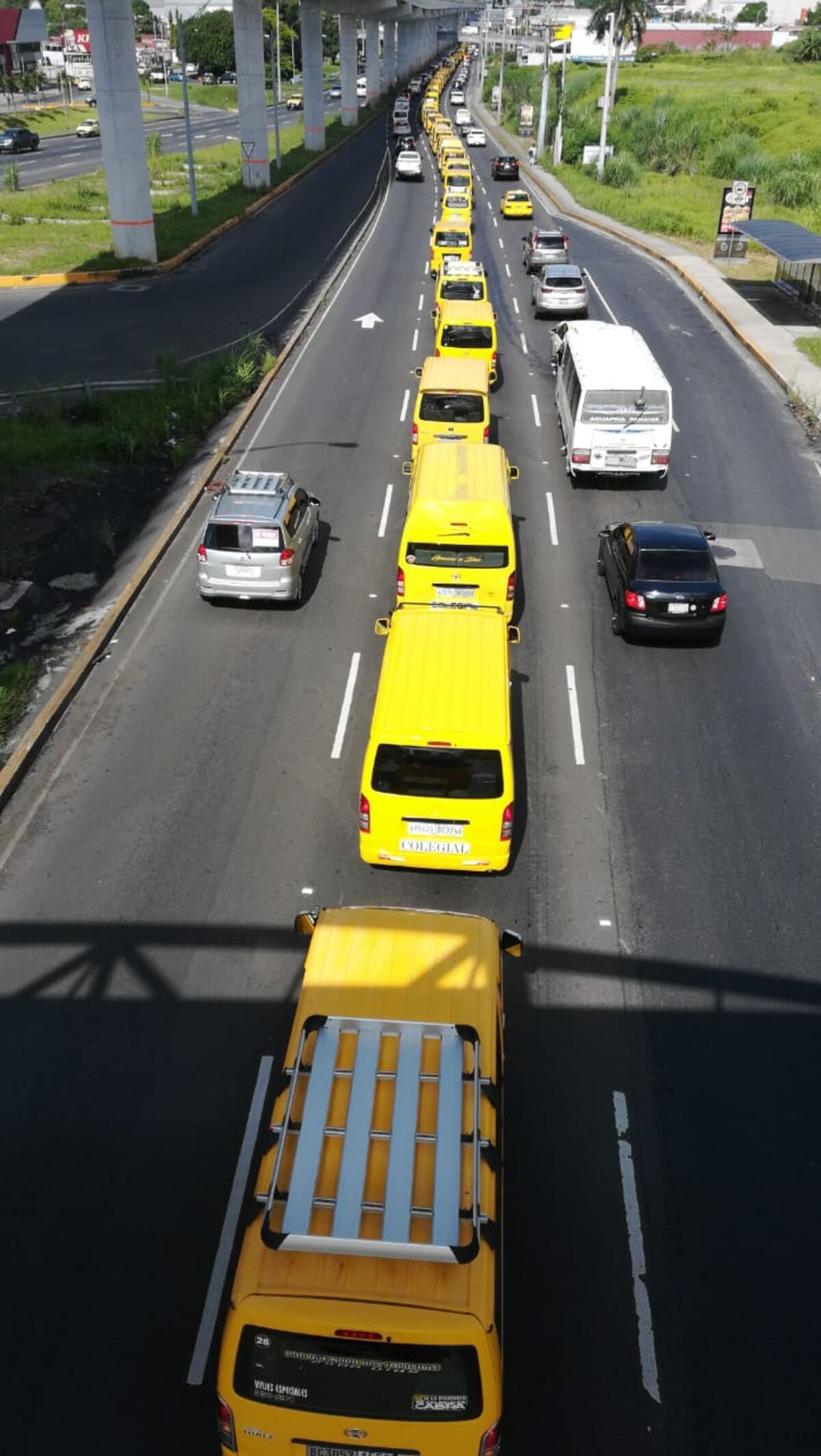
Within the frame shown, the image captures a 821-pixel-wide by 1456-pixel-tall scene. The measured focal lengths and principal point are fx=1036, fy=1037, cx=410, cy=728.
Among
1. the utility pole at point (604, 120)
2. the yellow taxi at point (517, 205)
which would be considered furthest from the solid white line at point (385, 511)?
the utility pole at point (604, 120)

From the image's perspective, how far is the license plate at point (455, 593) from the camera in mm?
15047

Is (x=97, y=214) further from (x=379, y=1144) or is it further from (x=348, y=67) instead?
(x=379, y=1144)

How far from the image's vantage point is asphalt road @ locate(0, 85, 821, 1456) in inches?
276

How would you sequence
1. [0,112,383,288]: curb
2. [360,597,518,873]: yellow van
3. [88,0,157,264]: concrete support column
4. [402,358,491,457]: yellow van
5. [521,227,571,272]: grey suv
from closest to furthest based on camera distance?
[360,597,518,873]: yellow van → [402,358,491,457]: yellow van → [88,0,157,264]: concrete support column → [0,112,383,288]: curb → [521,227,571,272]: grey suv

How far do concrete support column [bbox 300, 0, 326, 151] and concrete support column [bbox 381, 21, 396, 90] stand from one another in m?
63.2

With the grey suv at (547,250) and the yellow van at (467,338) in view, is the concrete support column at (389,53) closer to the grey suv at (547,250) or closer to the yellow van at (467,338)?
the grey suv at (547,250)

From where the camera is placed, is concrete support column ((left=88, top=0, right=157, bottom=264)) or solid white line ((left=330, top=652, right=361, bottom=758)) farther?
concrete support column ((left=88, top=0, right=157, bottom=264))

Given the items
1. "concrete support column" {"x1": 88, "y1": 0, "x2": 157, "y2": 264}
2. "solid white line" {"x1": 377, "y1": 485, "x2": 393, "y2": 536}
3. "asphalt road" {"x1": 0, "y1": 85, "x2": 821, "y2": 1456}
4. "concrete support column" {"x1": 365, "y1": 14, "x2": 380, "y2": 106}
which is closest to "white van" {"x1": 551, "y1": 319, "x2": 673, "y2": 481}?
"asphalt road" {"x1": 0, "y1": 85, "x2": 821, "y2": 1456}

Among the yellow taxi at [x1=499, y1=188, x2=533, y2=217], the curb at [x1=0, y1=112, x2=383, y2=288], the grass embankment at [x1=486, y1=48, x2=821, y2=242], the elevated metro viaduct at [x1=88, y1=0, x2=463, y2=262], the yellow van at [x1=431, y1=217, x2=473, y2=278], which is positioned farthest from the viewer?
the grass embankment at [x1=486, y1=48, x2=821, y2=242]

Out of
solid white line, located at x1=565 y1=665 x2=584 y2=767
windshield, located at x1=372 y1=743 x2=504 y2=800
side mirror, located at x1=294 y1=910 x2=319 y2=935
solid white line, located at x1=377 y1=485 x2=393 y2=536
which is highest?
windshield, located at x1=372 y1=743 x2=504 y2=800

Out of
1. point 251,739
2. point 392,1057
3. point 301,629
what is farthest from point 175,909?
point 301,629

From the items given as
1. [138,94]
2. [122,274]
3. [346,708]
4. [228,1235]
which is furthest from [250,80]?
[228,1235]

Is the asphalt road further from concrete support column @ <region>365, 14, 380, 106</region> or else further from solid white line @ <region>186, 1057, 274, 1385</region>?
concrete support column @ <region>365, 14, 380, 106</region>

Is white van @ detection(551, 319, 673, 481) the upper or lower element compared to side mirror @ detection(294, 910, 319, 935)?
upper
